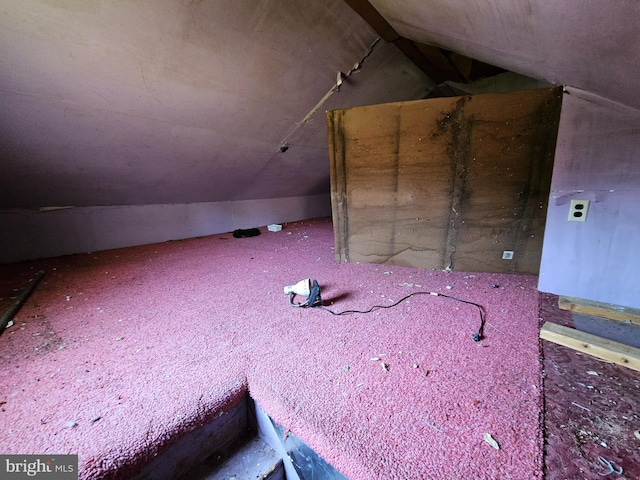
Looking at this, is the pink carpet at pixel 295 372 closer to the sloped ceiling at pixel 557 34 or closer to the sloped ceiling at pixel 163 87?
the sloped ceiling at pixel 557 34

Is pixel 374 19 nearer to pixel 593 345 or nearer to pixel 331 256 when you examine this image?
pixel 331 256

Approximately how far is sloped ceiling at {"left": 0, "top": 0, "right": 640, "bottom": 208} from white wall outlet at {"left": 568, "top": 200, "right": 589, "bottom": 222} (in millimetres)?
465

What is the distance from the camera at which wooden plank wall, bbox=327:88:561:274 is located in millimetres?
1668

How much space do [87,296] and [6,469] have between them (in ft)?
4.18

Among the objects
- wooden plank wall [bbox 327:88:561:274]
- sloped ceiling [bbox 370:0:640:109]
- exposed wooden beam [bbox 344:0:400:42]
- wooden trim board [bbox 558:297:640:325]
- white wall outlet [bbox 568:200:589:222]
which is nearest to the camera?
sloped ceiling [bbox 370:0:640:109]

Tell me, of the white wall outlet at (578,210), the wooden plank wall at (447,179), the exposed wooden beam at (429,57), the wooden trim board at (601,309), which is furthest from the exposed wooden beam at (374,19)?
the wooden trim board at (601,309)

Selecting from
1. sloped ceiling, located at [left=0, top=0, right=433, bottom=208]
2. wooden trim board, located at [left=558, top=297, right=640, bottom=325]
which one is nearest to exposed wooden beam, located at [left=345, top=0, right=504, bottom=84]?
sloped ceiling, located at [left=0, top=0, right=433, bottom=208]

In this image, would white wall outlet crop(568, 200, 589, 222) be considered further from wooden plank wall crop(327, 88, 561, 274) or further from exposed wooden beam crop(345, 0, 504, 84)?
exposed wooden beam crop(345, 0, 504, 84)

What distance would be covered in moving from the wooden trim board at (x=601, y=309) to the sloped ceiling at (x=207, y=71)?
0.95 m

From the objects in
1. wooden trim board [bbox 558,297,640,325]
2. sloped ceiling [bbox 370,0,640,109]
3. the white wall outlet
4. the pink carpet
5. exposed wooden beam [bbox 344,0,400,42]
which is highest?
exposed wooden beam [bbox 344,0,400,42]

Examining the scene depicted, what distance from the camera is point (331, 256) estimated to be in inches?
98.0

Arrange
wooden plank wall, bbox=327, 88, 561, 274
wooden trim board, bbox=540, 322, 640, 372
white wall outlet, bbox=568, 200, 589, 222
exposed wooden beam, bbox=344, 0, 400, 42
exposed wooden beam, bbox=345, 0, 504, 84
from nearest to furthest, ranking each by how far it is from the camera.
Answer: wooden trim board, bbox=540, 322, 640, 372
white wall outlet, bbox=568, 200, 589, 222
wooden plank wall, bbox=327, 88, 561, 274
exposed wooden beam, bbox=344, 0, 400, 42
exposed wooden beam, bbox=345, 0, 504, 84

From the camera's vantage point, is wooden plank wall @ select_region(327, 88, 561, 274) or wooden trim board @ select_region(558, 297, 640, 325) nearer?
wooden trim board @ select_region(558, 297, 640, 325)

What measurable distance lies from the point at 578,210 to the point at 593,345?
29.0 inches
